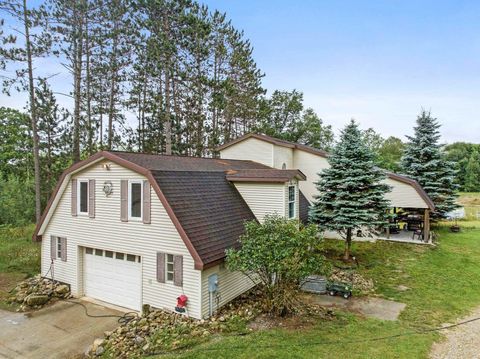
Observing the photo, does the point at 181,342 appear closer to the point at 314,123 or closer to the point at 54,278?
the point at 54,278

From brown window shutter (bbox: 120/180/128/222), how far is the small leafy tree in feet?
12.8

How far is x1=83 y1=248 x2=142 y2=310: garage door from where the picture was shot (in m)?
10.0

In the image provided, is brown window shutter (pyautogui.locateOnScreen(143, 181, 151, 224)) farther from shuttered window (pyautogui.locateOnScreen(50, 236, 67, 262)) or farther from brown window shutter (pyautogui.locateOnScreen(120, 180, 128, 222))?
shuttered window (pyautogui.locateOnScreen(50, 236, 67, 262))

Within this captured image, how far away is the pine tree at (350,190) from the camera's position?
1377 centimetres

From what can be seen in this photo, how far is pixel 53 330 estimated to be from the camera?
28.9 feet

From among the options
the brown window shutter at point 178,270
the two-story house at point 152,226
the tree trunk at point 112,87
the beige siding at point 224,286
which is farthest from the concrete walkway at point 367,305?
the tree trunk at point 112,87

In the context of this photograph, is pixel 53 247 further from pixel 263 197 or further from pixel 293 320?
pixel 293 320

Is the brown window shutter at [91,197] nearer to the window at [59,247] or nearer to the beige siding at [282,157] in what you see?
the window at [59,247]

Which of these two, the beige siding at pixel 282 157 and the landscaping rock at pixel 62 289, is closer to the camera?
the landscaping rock at pixel 62 289

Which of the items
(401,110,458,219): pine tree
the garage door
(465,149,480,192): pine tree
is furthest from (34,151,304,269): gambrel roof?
(465,149,480,192): pine tree

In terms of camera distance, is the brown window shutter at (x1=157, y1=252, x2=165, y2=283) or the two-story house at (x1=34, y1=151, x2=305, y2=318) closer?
the two-story house at (x1=34, y1=151, x2=305, y2=318)

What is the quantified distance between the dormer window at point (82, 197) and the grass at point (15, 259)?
3995 mm

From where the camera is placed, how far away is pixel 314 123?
38875 mm

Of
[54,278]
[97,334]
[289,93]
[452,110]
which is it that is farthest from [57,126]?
[452,110]
